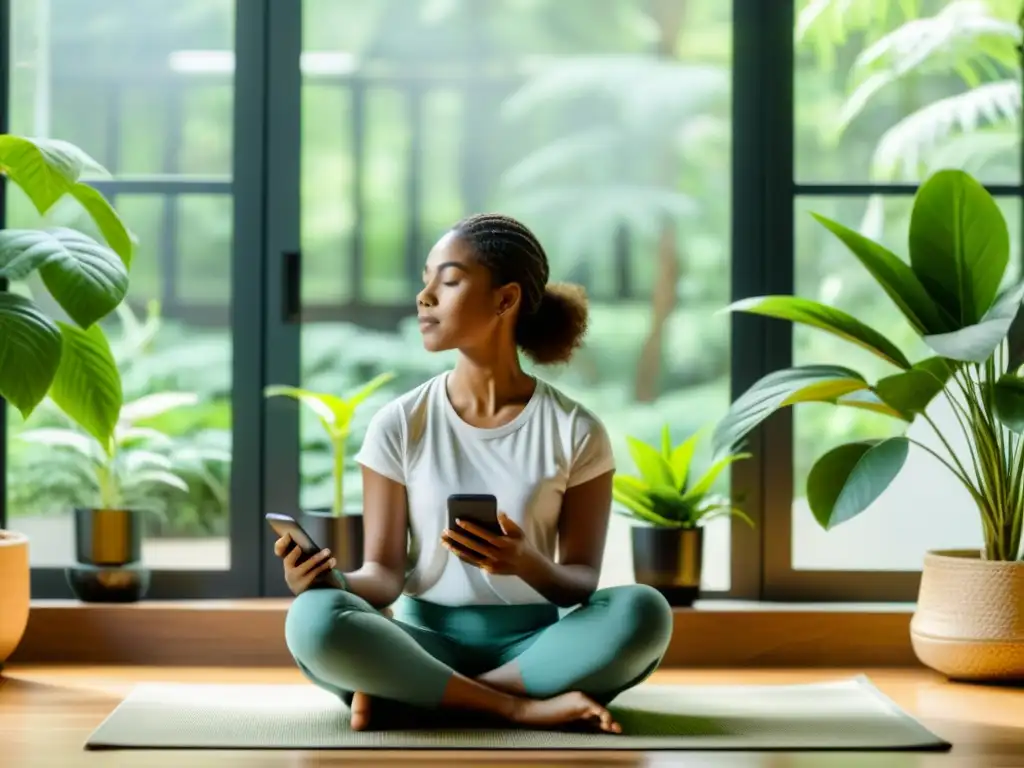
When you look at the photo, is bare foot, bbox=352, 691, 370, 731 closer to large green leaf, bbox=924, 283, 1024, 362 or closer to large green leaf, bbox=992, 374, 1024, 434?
large green leaf, bbox=924, 283, 1024, 362

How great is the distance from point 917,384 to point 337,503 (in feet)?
4.24

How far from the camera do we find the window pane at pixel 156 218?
3369 millimetres

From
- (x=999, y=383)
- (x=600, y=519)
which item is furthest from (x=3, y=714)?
(x=999, y=383)

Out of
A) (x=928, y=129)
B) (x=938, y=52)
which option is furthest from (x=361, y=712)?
(x=938, y=52)

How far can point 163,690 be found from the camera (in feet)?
8.99

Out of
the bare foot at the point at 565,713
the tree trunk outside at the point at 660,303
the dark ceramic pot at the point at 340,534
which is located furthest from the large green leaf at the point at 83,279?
the tree trunk outside at the point at 660,303

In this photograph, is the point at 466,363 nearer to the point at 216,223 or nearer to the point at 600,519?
the point at 600,519

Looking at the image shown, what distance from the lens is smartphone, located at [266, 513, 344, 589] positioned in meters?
2.31

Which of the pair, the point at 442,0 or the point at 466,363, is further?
the point at 442,0

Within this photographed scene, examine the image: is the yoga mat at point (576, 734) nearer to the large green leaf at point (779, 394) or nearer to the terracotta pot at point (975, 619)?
the terracotta pot at point (975, 619)

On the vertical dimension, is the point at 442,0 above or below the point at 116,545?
above

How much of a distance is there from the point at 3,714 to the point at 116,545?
0.64 metres

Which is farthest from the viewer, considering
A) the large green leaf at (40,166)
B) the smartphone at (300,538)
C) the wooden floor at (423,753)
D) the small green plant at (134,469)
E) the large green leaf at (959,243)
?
the small green plant at (134,469)

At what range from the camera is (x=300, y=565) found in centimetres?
234
